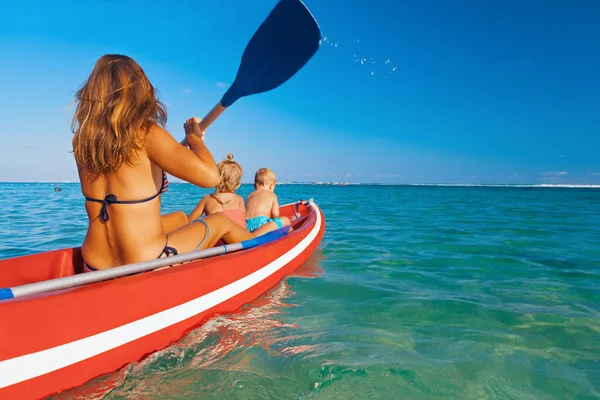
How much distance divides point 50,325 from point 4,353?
0.67 feet

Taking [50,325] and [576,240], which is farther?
[576,240]

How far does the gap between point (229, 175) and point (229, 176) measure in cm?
1

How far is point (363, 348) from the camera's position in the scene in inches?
109

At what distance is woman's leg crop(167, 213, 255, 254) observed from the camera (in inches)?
115

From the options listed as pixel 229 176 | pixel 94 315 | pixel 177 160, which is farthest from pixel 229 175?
pixel 94 315

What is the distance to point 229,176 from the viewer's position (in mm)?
4641

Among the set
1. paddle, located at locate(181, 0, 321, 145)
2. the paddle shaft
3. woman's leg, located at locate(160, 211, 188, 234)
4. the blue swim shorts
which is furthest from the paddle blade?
the blue swim shorts

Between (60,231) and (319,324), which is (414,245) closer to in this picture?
(319,324)

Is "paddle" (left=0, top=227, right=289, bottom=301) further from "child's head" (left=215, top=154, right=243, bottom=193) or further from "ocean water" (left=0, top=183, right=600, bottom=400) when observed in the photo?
"child's head" (left=215, top=154, right=243, bottom=193)

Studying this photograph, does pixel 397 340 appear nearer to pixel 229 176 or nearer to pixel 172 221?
pixel 172 221

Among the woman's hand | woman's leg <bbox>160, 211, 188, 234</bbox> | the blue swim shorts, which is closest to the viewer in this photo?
the woman's hand

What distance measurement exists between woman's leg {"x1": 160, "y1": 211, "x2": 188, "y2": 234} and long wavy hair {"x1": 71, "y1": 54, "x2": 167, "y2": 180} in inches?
50.5

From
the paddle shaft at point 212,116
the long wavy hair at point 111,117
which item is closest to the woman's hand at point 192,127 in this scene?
the paddle shaft at point 212,116

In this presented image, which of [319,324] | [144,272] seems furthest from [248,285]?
[144,272]
